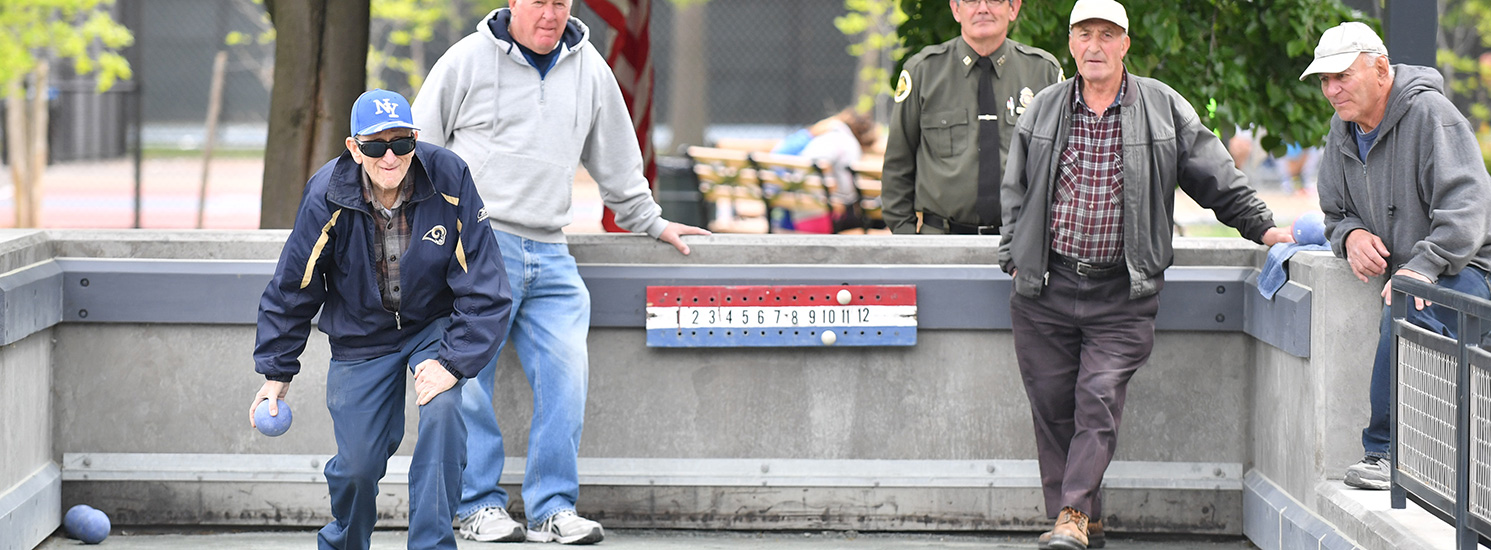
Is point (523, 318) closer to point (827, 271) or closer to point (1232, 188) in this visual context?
point (827, 271)

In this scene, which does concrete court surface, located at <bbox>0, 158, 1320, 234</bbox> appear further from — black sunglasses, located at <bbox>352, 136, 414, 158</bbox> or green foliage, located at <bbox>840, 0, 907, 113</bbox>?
black sunglasses, located at <bbox>352, 136, 414, 158</bbox>

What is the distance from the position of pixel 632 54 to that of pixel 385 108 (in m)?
3.41

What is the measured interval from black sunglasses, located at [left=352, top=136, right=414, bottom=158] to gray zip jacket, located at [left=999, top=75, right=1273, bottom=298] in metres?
2.20

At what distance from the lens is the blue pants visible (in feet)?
15.9

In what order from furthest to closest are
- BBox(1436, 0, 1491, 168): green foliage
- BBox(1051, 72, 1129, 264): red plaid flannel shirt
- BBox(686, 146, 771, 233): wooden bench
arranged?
BBox(1436, 0, 1491, 168): green foliage → BBox(686, 146, 771, 233): wooden bench → BBox(1051, 72, 1129, 264): red plaid flannel shirt

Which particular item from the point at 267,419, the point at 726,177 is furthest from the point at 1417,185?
the point at 726,177

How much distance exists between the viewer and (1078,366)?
226 inches

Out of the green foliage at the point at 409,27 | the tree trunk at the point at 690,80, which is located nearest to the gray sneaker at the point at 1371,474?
the green foliage at the point at 409,27

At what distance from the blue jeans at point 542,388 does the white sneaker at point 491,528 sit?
0.13 feet

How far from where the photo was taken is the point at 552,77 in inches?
229

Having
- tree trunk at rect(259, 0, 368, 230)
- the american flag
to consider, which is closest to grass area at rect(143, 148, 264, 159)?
tree trunk at rect(259, 0, 368, 230)

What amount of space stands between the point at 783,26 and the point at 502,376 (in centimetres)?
2241

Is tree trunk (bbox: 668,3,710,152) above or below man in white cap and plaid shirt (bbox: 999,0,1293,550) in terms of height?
above

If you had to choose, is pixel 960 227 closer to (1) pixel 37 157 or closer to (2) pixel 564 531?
(2) pixel 564 531
